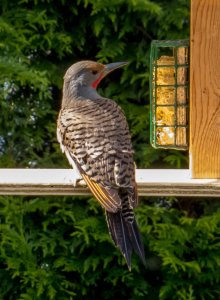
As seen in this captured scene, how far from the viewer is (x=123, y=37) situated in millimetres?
5801

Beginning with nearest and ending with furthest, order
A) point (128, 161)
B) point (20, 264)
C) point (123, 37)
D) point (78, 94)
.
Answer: point (128, 161), point (78, 94), point (20, 264), point (123, 37)

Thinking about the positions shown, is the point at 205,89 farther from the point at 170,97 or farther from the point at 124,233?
the point at 124,233

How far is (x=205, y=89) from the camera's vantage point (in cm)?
454

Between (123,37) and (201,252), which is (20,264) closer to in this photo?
(201,252)

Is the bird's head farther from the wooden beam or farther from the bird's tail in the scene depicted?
the bird's tail

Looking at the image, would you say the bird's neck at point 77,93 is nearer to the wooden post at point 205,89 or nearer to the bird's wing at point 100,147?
the bird's wing at point 100,147

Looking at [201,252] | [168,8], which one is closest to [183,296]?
[201,252]

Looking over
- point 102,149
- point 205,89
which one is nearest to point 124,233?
point 102,149

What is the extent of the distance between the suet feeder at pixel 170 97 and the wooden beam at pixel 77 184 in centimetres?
47

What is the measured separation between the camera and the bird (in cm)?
439

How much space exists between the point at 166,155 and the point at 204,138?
1086 millimetres

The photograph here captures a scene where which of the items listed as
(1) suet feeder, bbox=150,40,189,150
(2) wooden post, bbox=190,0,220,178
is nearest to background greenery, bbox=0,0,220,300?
(1) suet feeder, bbox=150,40,189,150

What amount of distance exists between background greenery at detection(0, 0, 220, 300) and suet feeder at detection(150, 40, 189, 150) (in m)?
0.55

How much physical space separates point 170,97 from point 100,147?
511 mm
